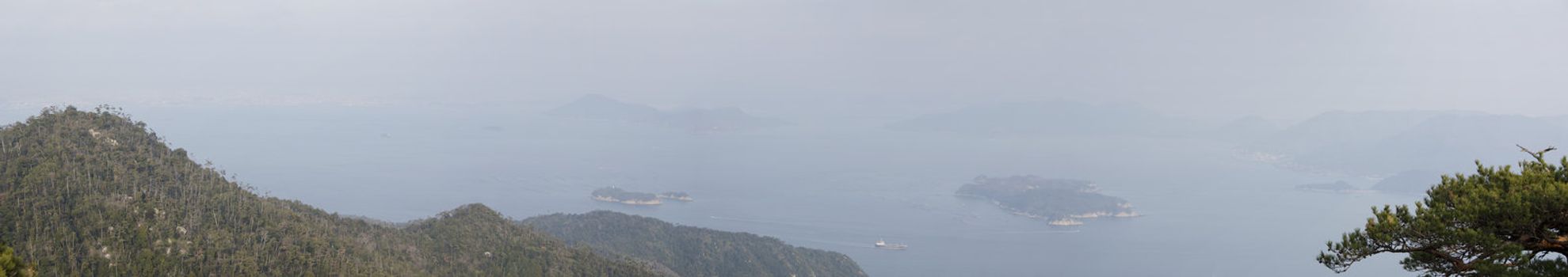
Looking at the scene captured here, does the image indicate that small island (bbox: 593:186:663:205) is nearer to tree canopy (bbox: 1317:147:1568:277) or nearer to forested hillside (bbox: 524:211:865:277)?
forested hillside (bbox: 524:211:865:277)

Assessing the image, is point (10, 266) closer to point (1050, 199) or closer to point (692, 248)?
point (692, 248)

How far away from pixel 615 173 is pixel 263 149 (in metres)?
64.4

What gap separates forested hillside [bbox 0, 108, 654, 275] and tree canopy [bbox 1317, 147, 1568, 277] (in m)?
24.9

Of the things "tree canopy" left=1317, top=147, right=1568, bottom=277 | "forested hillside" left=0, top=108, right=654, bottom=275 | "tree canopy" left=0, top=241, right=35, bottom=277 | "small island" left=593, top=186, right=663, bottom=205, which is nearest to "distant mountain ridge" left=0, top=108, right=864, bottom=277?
"forested hillside" left=0, top=108, right=654, bottom=275

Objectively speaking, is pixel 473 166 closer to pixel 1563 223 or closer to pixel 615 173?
pixel 615 173

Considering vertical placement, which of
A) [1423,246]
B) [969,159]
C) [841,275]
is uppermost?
[969,159]

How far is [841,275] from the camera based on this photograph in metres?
64.9

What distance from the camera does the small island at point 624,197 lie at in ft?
389

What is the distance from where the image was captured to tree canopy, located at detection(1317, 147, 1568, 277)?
7.70 metres

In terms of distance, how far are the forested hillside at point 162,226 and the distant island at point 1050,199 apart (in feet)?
290

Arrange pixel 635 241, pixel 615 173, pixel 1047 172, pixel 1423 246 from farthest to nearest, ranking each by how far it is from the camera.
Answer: pixel 1047 172, pixel 615 173, pixel 635 241, pixel 1423 246

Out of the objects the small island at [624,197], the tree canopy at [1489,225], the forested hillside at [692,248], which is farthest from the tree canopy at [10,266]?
the small island at [624,197]

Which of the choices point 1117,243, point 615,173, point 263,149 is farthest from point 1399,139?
point 263,149

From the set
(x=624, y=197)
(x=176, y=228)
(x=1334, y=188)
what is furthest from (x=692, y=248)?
(x=1334, y=188)
